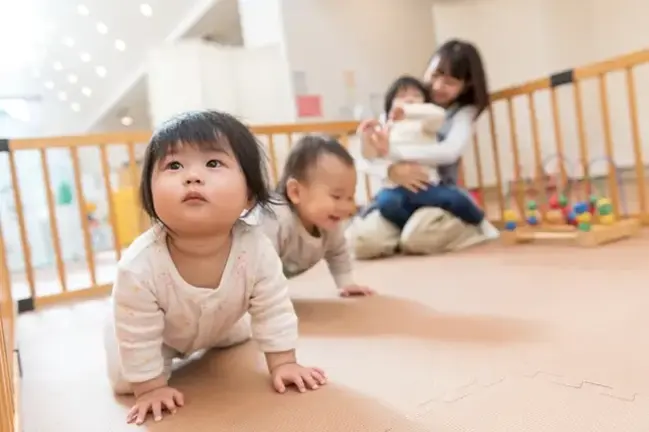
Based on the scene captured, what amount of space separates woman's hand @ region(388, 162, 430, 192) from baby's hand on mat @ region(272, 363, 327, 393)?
1223mm

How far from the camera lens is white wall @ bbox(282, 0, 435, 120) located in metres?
2.89

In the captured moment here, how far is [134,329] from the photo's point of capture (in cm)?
75

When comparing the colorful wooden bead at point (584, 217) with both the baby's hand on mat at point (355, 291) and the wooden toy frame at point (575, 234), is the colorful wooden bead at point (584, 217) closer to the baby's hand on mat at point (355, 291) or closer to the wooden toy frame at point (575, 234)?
the wooden toy frame at point (575, 234)

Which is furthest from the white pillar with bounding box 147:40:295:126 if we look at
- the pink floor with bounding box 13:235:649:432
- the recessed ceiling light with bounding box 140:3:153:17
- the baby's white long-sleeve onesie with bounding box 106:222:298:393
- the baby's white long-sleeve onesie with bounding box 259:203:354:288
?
the baby's white long-sleeve onesie with bounding box 106:222:298:393

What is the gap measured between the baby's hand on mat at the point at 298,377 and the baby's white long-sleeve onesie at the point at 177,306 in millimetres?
28

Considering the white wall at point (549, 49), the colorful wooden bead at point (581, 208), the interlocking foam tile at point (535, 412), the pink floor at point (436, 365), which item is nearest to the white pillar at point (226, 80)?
the white wall at point (549, 49)

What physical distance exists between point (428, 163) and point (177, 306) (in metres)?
1.33

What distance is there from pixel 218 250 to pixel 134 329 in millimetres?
139

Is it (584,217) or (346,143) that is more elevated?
(346,143)

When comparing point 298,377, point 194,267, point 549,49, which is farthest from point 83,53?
point 298,377

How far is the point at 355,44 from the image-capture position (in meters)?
3.06

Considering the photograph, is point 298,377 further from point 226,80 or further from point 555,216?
point 226,80

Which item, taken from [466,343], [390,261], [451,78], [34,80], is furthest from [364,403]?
[34,80]

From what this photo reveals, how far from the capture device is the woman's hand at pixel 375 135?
5.49 ft
